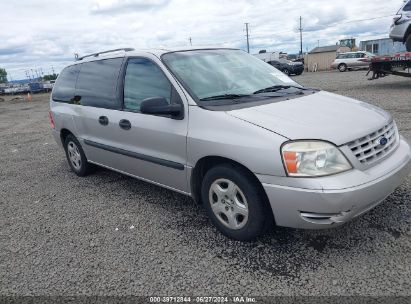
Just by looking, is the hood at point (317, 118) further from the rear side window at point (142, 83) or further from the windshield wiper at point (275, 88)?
the rear side window at point (142, 83)

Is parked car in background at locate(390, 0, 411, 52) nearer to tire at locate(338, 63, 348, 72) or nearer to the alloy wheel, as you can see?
the alloy wheel

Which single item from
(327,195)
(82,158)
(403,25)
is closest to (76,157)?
(82,158)

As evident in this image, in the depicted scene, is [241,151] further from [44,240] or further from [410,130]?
[410,130]

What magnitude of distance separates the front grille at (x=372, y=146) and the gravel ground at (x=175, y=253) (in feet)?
2.43

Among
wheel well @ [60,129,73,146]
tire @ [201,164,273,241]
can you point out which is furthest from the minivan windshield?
wheel well @ [60,129,73,146]

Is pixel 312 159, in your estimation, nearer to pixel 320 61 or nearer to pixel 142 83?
pixel 142 83

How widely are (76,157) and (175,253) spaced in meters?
3.06

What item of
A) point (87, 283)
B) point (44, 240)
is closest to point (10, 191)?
point (44, 240)

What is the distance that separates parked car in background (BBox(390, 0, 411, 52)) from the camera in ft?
37.7

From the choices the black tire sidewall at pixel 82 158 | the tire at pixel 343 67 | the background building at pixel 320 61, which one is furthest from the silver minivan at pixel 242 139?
the background building at pixel 320 61

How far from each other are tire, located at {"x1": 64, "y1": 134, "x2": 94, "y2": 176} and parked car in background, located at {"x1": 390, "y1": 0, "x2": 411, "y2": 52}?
10789 millimetres

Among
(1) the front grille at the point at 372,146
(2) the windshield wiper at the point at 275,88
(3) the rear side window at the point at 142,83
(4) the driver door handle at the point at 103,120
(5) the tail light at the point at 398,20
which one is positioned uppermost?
(5) the tail light at the point at 398,20

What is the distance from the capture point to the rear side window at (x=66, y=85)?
541cm

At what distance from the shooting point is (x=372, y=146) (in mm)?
2953
